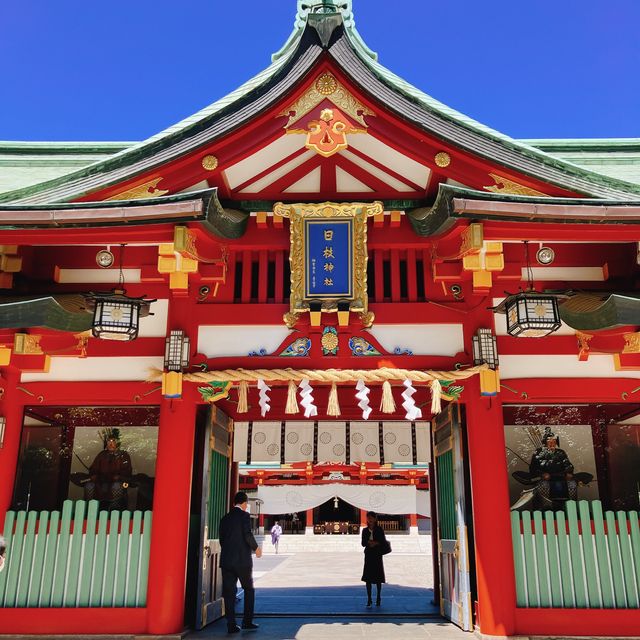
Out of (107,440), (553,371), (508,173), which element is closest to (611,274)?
(553,371)

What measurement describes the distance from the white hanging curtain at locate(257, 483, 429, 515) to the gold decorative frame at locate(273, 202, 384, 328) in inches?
993

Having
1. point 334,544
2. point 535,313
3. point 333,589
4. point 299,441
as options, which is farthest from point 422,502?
point 535,313

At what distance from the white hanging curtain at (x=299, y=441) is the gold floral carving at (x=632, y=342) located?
6308 mm

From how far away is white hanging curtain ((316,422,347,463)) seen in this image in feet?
38.7

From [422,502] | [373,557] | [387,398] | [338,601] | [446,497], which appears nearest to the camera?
[387,398]

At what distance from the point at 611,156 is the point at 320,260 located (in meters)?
9.75

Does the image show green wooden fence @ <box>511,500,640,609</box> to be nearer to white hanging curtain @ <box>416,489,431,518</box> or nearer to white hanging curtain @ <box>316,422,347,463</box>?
white hanging curtain @ <box>316,422,347,463</box>

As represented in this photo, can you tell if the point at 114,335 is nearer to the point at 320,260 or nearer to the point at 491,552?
the point at 320,260

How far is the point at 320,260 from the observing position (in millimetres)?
7691

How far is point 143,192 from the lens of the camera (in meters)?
7.61

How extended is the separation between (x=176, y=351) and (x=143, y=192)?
2.15 metres

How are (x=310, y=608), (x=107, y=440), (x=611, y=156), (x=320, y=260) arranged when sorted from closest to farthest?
(x=320, y=260)
(x=310, y=608)
(x=107, y=440)
(x=611, y=156)

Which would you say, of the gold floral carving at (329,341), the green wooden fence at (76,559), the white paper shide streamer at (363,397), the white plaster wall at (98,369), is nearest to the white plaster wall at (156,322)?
the white plaster wall at (98,369)

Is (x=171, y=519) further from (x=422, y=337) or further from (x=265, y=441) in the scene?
(x=265, y=441)
